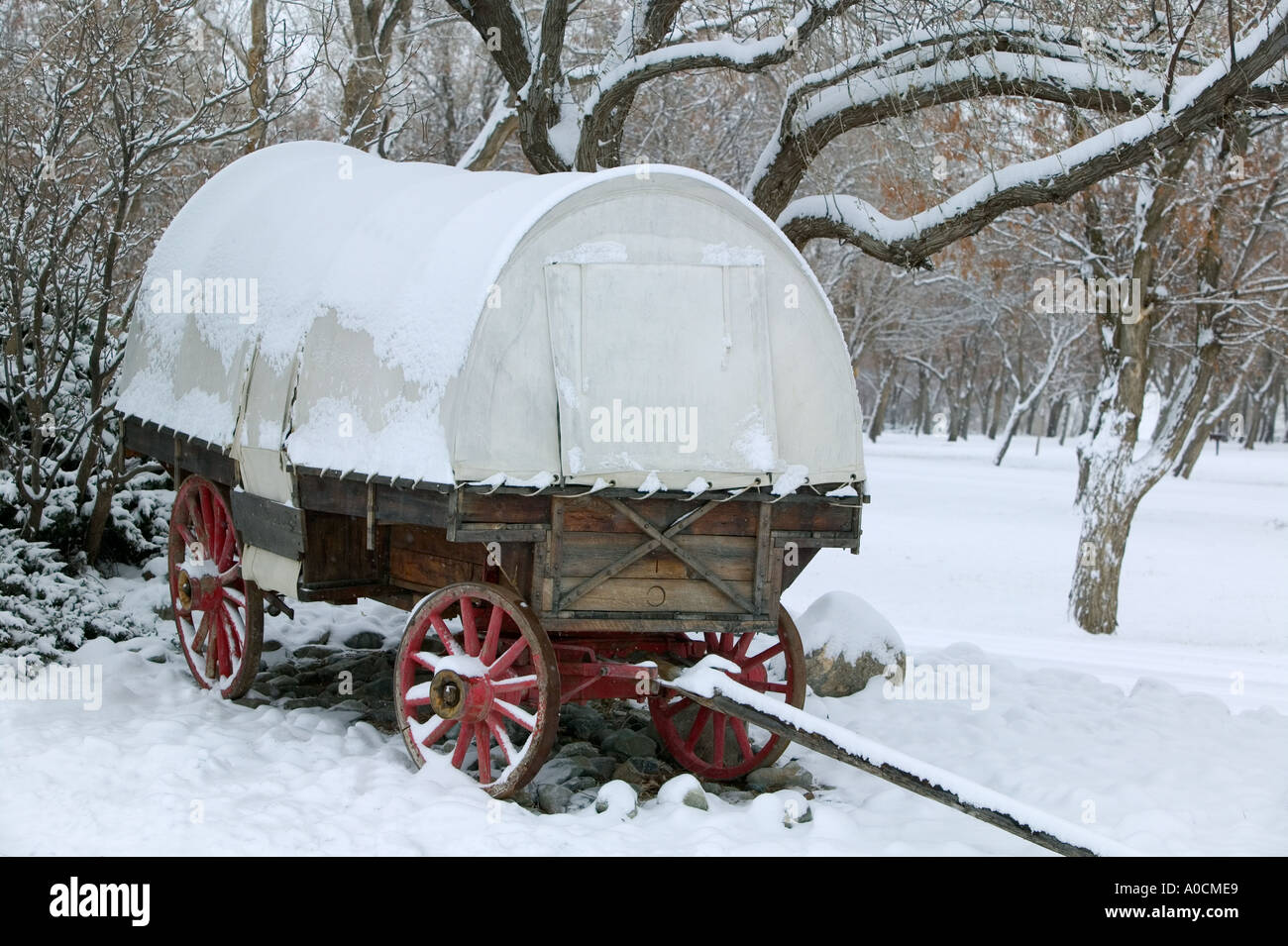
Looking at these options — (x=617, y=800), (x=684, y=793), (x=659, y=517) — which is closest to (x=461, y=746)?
(x=617, y=800)

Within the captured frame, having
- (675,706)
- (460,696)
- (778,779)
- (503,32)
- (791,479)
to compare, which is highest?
(503,32)

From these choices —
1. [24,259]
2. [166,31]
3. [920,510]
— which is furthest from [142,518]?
[920,510]

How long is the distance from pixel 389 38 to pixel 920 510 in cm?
1424

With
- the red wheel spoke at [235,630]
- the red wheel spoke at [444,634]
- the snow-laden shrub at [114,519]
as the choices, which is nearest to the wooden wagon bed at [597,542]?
the red wheel spoke at [444,634]

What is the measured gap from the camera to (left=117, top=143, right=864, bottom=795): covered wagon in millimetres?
5570

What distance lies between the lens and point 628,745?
22.8ft

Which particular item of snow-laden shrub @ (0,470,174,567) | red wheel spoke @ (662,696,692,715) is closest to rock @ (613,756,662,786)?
red wheel spoke @ (662,696,692,715)

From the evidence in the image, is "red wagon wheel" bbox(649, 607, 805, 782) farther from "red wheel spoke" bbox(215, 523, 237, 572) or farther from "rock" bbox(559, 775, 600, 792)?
"red wheel spoke" bbox(215, 523, 237, 572)

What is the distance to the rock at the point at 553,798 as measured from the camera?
19.2 ft

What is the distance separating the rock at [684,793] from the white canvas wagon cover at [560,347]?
1.42 meters

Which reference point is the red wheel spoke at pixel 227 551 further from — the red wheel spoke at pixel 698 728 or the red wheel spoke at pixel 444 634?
the red wheel spoke at pixel 698 728

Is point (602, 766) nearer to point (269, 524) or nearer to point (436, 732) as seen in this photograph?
point (436, 732)

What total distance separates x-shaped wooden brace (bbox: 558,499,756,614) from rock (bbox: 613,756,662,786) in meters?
1.18

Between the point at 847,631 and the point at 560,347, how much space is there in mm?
3760
